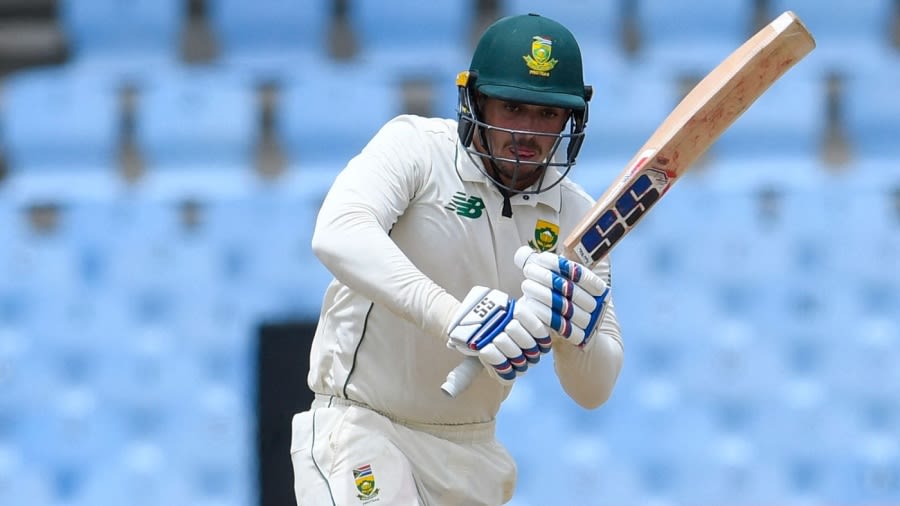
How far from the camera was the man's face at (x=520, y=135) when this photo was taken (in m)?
2.33

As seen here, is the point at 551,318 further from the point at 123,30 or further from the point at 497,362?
A: the point at 123,30

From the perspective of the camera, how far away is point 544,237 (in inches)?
94.8

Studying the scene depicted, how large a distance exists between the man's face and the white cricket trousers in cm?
45

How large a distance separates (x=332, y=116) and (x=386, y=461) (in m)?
3.60

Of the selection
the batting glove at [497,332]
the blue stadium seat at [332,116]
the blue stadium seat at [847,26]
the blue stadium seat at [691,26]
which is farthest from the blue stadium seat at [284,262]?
the batting glove at [497,332]

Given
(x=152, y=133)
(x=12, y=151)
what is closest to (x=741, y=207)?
(x=152, y=133)

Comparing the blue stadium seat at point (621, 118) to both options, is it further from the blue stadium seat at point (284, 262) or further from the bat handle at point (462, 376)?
the bat handle at point (462, 376)

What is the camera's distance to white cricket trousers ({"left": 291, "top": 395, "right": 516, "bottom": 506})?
2295mm

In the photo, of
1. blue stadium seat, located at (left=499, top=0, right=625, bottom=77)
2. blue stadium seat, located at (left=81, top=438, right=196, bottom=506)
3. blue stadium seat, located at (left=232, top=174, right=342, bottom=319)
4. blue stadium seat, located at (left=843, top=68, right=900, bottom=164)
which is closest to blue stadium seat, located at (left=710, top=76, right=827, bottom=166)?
blue stadium seat, located at (left=843, top=68, right=900, bottom=164)

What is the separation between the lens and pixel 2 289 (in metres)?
5.03

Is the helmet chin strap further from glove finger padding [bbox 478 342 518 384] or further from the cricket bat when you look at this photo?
glove finger padding [bbox 478 342 518 384]

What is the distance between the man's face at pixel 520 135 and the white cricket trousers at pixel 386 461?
0.45 meters

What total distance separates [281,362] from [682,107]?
159 centimetres

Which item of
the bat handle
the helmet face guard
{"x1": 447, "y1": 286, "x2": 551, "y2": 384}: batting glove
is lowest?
the bat handle
